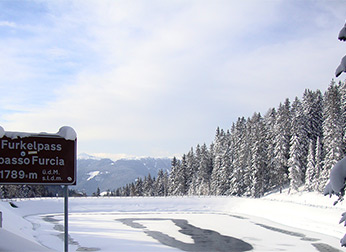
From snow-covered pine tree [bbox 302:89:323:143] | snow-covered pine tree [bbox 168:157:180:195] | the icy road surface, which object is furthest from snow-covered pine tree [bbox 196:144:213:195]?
the icy road surface

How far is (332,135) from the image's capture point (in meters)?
52.6

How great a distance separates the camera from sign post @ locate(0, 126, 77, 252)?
25.1 ft

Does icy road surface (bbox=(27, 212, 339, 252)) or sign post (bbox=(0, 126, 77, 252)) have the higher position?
sign post (bbox=(0, 126, 77, 252))

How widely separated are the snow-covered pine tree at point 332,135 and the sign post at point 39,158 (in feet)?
155

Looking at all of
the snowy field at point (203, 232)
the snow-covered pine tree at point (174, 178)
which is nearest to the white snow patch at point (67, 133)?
the snowy field at point (203, 232)

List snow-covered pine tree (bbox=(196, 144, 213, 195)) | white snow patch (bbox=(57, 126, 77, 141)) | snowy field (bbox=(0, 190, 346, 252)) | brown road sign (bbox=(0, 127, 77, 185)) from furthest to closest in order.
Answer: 1. snow-covered pine tree (bbox=(196, 144, 213, 195))
2. snowy field (bbox=(0, 190, 346, 252))
3. white snow patch (bbox=(57, 126, 77, 141))
4. brown road sign (bbox=(0, 127, 77, 185))

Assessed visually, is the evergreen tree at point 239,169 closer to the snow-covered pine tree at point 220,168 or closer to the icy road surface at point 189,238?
the snow-covered pine tree at point 220,168

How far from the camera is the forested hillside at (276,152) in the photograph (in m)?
54.1

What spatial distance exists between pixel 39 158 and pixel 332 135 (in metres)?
51.7

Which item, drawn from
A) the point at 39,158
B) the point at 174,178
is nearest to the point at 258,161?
the point at 174,178

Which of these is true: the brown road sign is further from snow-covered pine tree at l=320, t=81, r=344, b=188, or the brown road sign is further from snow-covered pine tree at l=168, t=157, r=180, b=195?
snow-covered pine tree at l=168, t=157, r=180, b=195

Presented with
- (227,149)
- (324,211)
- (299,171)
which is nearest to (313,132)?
(299,171)

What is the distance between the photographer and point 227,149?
260ft

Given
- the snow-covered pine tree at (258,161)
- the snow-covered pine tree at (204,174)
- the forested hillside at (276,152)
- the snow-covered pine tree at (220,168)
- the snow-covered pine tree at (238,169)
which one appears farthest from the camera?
the snow-covered pine tree at (204,174)
